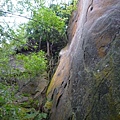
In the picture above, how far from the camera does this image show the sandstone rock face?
11.6ft

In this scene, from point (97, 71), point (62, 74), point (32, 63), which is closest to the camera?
point (97, 71)

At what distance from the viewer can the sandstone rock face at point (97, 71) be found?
11.6 feet

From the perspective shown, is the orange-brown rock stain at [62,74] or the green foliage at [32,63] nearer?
the orange-brown rock stain at [62,74]

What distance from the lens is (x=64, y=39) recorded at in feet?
31.3

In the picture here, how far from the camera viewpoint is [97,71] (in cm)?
396

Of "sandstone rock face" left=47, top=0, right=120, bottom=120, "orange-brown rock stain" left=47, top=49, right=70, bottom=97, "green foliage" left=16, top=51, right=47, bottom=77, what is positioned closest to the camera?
"sandstone rock face" left=47, top=0, right=120, bottom=120

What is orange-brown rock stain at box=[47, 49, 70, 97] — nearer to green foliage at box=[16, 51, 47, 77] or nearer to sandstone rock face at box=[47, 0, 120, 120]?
green foliage at box=[16, 51, 47, 77]

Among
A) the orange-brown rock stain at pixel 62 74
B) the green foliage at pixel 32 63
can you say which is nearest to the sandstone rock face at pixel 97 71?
the orange-brown rock stain at pixel 62 74

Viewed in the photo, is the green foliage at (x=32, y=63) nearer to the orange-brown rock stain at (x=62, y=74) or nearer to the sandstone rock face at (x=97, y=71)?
the orange-brown rock stain at (x=62, y=74)

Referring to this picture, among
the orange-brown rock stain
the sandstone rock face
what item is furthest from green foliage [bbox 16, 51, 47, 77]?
the sandstone rock face

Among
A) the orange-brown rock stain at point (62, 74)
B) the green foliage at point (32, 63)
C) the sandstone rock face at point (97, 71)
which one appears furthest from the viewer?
the green foliage at point (32, 63)

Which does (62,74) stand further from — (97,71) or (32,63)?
(97,71)

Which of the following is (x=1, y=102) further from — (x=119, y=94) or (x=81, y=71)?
(x=119, y=94)

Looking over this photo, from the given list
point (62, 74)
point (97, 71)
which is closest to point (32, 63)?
point (62, 74)
